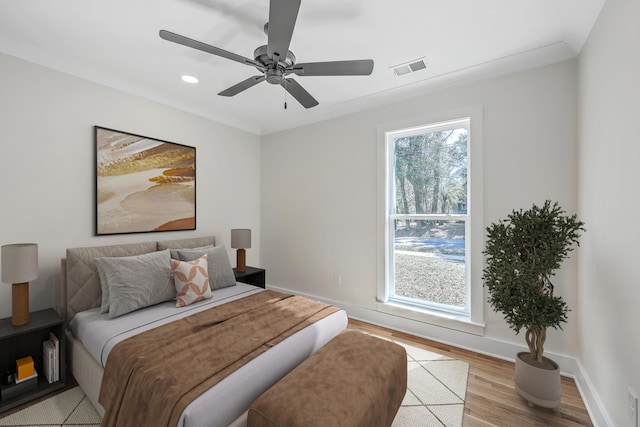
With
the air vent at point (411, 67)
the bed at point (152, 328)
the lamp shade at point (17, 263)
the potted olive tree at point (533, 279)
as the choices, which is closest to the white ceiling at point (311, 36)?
the air vent at point (411, 67)

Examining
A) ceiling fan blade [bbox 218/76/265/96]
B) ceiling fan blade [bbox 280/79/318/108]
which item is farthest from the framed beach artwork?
ceiling fan blade [bbox 280/79/318/108]

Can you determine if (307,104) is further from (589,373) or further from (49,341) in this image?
(589,373)

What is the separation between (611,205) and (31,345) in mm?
4161

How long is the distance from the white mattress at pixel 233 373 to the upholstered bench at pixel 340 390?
6.8 inches

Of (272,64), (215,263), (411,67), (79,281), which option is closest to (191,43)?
(272,64)

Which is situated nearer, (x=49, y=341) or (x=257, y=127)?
(x=49, y=341)

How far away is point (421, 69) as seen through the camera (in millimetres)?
2648

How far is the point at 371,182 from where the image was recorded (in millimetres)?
3385

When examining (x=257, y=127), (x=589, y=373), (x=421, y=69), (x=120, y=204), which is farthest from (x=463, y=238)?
(x=120, y=204)

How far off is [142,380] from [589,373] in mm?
2964

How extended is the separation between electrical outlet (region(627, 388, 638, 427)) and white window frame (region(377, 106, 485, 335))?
1.29 metres

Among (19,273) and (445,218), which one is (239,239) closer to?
(19,273)

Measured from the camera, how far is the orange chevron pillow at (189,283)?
2.48 metres

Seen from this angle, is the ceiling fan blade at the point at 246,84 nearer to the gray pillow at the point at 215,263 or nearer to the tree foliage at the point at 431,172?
the gray pillow at the point at 215,263
